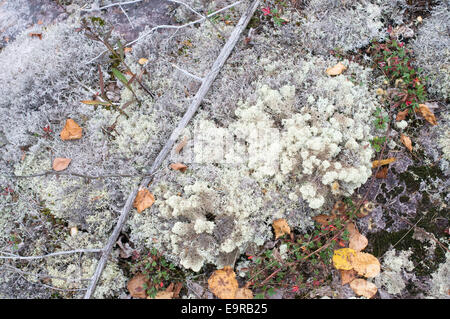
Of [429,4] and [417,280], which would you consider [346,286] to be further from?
[429,4]

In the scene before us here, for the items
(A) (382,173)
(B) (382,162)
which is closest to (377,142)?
(B) (382,162)

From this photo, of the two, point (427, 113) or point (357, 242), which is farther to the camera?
point (427, 113)

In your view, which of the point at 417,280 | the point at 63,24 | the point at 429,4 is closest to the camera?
the point at 417,280

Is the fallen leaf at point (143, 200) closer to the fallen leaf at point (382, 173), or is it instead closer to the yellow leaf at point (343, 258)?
the yellow leaf at point (343, 258)

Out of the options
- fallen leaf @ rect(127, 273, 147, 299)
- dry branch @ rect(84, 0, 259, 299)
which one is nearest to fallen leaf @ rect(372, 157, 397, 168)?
dry branch @ rect(84, 0, 259, 299)

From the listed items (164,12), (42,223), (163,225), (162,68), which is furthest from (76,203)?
(164,12)

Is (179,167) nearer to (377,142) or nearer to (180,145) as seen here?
(180,145)

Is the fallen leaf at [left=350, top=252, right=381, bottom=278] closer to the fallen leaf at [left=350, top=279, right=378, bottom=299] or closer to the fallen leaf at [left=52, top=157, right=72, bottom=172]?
the fallen leaf at [left=350, top=279, right=378, bottom=299]
